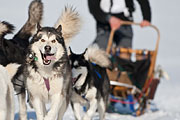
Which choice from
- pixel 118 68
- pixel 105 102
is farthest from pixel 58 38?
pixel 118 68

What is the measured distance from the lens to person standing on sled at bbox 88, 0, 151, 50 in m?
6.70

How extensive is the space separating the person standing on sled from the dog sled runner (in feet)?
0.54

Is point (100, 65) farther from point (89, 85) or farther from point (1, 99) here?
point (1, 99)

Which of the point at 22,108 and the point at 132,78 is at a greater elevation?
the point at 22,108

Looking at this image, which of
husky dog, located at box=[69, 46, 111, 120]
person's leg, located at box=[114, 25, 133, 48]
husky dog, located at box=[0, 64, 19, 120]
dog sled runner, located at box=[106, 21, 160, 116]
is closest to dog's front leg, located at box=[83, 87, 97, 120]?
husky dog, located at box=[69, 46, 111, 120]

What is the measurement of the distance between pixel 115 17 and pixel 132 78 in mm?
970

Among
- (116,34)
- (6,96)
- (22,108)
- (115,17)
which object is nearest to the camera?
(6,96)

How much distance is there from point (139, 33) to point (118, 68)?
52.6 ft

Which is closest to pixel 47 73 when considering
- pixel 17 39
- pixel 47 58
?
pixel 47 58

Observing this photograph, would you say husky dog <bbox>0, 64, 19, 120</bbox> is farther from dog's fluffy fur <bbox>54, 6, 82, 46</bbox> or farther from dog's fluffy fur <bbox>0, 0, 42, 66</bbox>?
dog's fluffy fur <bbox>54, 6, 82, 46</bbox>

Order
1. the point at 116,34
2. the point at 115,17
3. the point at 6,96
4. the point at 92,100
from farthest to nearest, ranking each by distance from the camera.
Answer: the point at 116,34 → the point at 115,17 → the point at 92,100 → the point at 6,96

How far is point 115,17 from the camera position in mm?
6828

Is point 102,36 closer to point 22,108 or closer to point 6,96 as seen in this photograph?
point 22,108

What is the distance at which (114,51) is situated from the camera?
6.88 m
